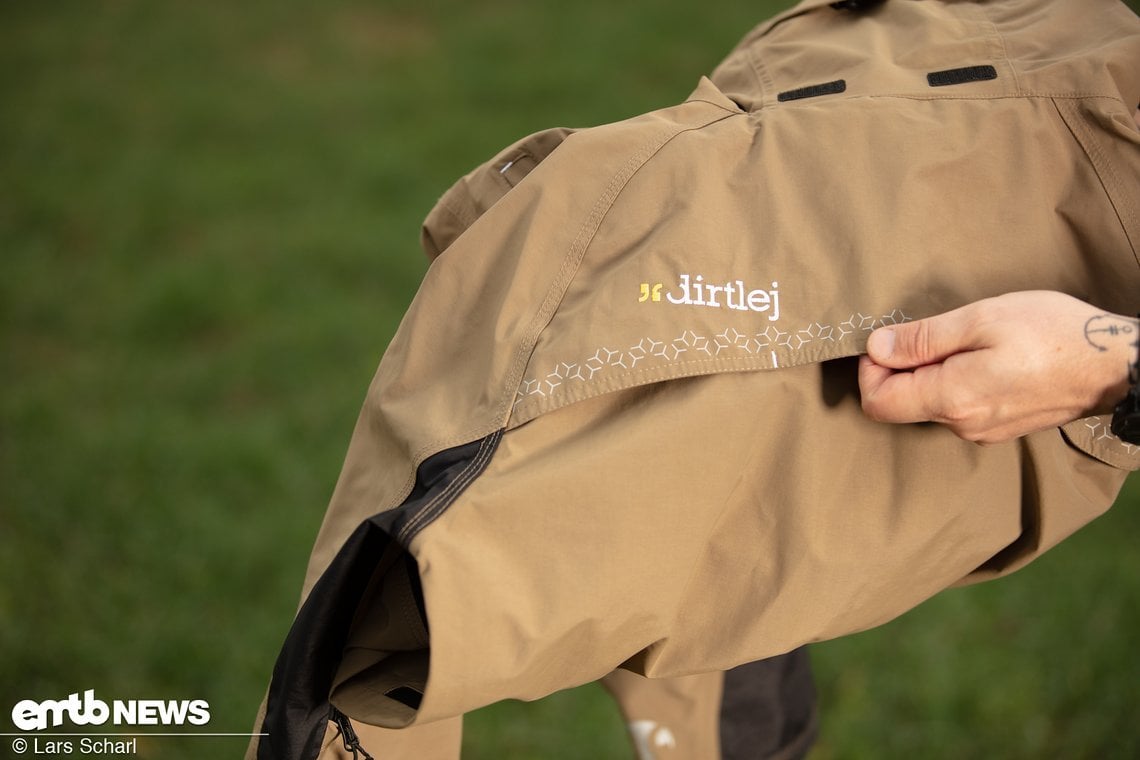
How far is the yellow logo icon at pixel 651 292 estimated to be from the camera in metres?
0.98

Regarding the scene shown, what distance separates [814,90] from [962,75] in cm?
14

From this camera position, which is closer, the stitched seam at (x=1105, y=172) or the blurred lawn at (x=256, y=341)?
the stitched seam at (x=1105, y=172)

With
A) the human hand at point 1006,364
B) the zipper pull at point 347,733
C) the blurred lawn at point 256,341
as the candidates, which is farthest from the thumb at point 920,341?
the blurred lawn at point 256,341

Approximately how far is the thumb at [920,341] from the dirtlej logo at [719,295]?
0.31 feet

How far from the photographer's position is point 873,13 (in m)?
1.21

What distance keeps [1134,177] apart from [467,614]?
73 centimetres

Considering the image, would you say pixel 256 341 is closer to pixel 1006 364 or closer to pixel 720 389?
pixel 720 389

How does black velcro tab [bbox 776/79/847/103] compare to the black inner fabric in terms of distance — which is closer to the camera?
the black inner fabric

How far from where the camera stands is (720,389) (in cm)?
96

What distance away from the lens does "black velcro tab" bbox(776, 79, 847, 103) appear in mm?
1084

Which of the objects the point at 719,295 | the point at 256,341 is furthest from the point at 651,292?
the point at 256,341

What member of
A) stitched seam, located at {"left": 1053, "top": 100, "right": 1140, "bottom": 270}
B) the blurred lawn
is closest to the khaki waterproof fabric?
stitched seam, located at {"left": 1053, "top": 100, "right": 1140, "bottom": 270}

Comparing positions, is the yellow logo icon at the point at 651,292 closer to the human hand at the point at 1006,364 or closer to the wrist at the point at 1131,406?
the human hand at the point at 1006,364

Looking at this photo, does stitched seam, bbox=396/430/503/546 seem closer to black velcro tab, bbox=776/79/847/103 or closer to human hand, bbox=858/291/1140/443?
human hand, bbox=858/291/1140/443
